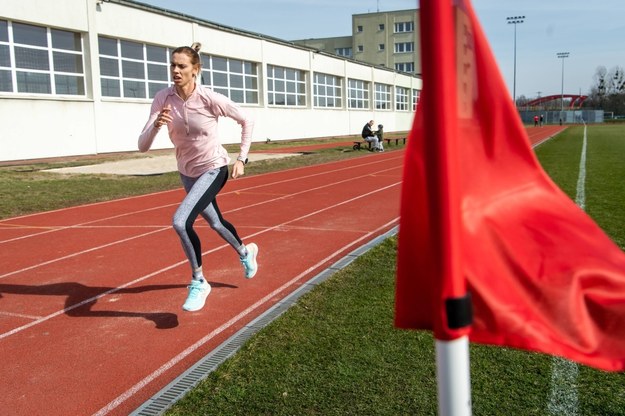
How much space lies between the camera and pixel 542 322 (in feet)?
5.19

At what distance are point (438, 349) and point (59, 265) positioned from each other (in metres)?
6.51

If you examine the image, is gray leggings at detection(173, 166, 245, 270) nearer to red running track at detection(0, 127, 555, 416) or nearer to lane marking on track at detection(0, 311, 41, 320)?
red running track at detection(0, 127, 555, 416)

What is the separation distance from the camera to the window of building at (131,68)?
26125mm

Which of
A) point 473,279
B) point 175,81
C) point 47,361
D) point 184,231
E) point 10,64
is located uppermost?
point 10,64

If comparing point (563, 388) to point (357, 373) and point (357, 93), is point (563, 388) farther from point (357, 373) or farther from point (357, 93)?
point (357, 93)

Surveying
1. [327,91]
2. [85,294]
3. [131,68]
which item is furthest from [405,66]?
[85,294]

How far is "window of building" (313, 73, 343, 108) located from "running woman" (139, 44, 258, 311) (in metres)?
41.9

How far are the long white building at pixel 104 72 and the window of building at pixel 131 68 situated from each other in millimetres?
44

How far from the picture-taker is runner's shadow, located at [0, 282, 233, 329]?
5.10 m

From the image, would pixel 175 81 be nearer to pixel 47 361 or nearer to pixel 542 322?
pixel 47 361

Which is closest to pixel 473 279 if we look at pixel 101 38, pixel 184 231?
pixel 184 231

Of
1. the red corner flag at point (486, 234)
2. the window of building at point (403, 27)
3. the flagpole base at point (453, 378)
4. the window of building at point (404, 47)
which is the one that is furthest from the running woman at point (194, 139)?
the window of building at point (404, 47)

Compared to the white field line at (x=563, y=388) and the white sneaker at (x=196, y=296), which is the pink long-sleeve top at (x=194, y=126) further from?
the white field line at (x=563, y=388)

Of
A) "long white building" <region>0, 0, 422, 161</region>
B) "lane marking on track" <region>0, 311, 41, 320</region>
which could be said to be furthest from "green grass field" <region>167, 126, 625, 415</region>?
"long white building" <region>0, 0, 422, 161</region>
